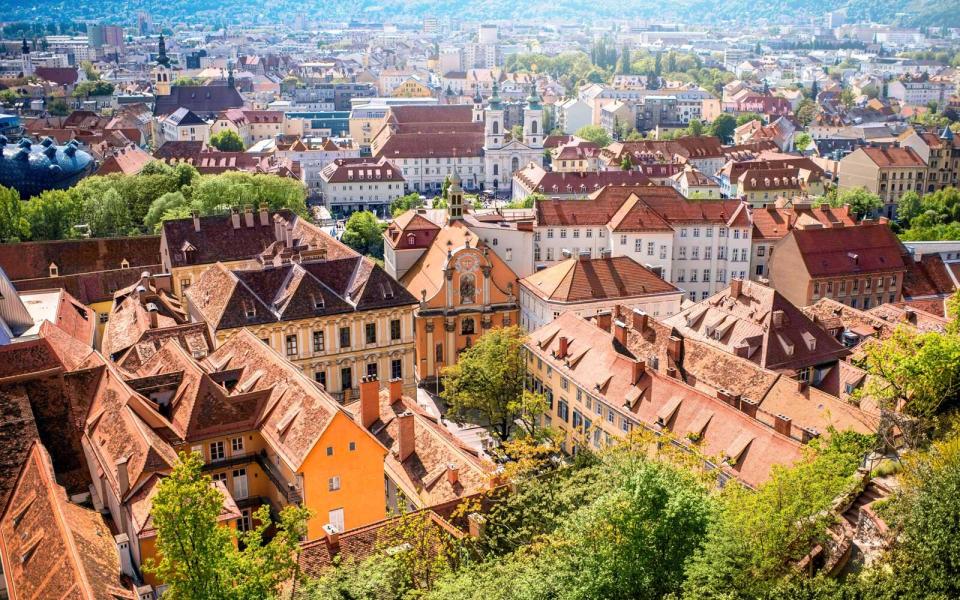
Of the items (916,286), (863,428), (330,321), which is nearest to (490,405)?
(330,321)

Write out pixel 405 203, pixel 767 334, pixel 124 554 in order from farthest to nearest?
pixel 405 203, pixel 767 334, pixel 124 554

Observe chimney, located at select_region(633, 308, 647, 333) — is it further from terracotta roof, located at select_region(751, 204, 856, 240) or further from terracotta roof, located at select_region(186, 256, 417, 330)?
terracotta roof, located at select_region(751, 204, 856, 240)

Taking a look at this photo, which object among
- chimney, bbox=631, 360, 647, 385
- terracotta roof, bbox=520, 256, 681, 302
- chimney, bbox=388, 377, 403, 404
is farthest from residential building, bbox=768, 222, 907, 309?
chimney, bbox=388, 377, 403, 404

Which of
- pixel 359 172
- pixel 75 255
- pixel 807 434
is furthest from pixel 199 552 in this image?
pixel 359 172

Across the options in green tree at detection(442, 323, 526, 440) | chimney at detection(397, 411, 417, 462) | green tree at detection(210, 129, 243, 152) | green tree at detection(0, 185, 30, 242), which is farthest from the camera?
green tree at detection(210, 129, 243, 152)

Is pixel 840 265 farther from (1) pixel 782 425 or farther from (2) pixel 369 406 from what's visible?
(2) pixel 369 406

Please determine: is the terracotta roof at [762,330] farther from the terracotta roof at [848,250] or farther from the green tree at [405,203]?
the green tree at [405,203]

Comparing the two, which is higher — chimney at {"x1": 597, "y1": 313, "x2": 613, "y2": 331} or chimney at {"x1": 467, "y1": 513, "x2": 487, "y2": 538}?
chimney at {"x1": 597, "y1": 313, "x2": 613, "y2": 331}
